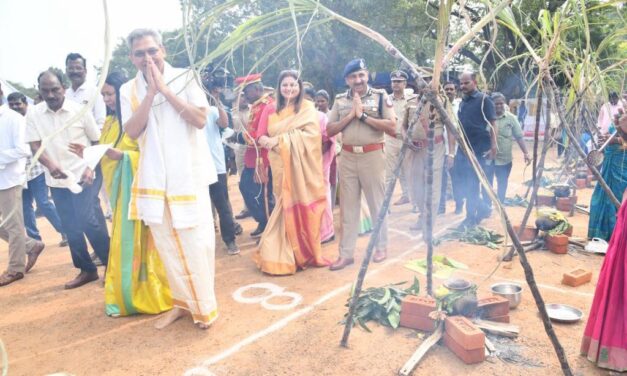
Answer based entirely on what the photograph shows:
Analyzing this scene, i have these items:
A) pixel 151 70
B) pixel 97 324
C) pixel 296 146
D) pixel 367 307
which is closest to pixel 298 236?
pixel 296 146

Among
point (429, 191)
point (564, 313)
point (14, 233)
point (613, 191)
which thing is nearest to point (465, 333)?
point (429, 191)

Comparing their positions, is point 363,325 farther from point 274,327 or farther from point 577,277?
point 577,277

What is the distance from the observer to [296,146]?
4609 millimetres

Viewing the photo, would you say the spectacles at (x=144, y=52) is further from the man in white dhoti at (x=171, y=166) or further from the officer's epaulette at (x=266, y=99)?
the officer's epaulette at (x=266, y=99)

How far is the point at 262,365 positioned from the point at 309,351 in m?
0.35

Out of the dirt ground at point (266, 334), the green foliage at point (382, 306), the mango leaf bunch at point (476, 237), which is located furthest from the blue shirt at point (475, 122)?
Result: the green foliage at point (382, 306)

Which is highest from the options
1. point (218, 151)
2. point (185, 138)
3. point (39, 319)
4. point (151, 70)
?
point (151, 70)

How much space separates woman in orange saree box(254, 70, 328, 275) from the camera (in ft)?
15.1

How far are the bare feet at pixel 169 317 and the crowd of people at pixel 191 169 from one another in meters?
0.01

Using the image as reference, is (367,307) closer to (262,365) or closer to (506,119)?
(262,365)

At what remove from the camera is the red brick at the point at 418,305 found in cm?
323

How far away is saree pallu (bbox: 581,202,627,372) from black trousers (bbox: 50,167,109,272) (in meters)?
4.32

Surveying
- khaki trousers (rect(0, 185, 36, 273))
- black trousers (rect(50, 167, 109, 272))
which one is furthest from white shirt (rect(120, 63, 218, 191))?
khaki trousers (rect(0, 185, 36, 273))

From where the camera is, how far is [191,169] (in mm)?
3301
